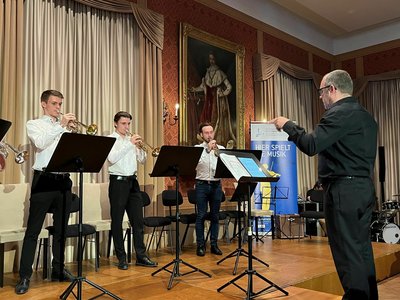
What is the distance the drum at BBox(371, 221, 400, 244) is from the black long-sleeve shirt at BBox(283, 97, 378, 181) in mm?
5591

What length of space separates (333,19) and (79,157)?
7.67 metres

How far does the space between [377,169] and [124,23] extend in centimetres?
657

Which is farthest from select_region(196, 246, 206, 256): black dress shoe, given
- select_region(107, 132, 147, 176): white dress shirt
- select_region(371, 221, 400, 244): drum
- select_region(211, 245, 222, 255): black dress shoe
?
select_region(371, 221, 400, 244): drum

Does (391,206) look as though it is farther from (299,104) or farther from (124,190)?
(124,190)

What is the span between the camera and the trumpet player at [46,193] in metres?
3.83

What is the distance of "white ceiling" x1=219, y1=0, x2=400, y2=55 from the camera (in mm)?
8562

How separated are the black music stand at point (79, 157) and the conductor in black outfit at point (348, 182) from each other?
148cm

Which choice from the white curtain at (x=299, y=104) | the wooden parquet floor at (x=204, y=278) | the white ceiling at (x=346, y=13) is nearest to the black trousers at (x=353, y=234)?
the wooden parquet floor at (x=204, y=278)

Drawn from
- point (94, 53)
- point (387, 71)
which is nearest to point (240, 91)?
point (94, 53)

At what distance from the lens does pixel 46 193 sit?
154 inches

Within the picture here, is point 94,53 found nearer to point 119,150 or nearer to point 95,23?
point 95,23

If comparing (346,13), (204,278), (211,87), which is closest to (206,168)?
(204,278)

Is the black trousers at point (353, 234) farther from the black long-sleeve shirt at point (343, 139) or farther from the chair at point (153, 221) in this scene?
the chair at point (153, 221)

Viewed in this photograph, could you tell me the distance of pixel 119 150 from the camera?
461 centimetres
